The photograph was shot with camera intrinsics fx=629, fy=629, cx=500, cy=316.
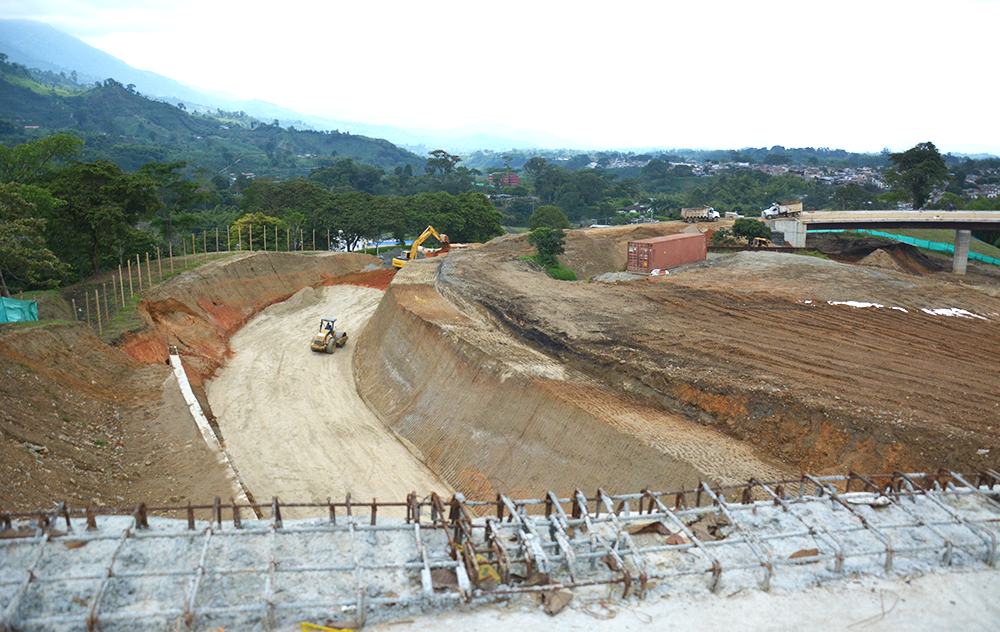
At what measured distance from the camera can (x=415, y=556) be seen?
30.5 ft

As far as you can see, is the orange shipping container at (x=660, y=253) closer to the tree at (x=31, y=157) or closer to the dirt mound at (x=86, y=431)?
the dirt mound at (x=86, y=431)

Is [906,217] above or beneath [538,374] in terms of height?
above

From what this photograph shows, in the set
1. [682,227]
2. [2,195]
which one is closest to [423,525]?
[2,195]

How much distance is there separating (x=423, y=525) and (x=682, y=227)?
54485mm

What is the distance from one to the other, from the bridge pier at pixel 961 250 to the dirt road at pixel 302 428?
153ft

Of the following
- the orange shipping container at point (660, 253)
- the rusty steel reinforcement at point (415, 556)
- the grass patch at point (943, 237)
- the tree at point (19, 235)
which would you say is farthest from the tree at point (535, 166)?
the rusty steel reinforcement at point (415, 556)

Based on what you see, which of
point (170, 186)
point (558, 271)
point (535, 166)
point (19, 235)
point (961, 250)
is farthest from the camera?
point (535, 166)

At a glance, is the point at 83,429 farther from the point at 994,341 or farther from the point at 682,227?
the point at 682,227

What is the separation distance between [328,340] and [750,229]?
37.6 m

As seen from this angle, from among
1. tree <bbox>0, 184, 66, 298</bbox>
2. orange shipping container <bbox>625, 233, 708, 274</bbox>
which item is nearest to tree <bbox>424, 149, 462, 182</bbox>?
orange shipping container <bbox>625, 233, 708, 274</bbox>

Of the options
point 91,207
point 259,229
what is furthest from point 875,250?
point 91,207

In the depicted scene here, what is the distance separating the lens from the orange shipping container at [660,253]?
140 ft

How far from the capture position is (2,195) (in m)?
25.2

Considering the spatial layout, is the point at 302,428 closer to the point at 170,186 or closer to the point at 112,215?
the point at 112,215
